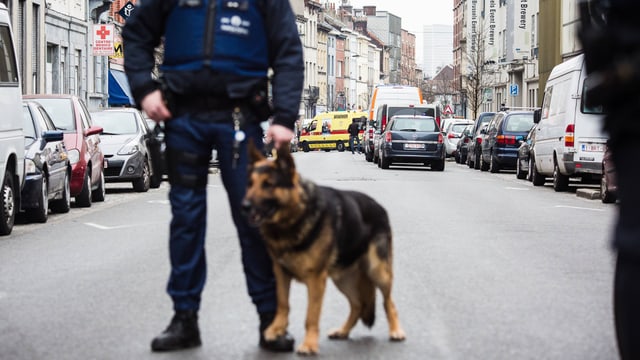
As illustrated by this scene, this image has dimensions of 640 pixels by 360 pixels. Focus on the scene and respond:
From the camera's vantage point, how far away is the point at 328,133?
73.7 meters

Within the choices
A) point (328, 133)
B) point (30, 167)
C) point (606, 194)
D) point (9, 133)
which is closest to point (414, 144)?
point (606, 194)

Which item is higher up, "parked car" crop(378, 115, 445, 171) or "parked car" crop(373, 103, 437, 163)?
"parked car" crop(373, 103, 437, 163)

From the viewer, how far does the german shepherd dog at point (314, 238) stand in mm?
5164

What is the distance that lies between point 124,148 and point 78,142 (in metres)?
4.70

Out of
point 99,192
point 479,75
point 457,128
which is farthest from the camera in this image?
point 479,75

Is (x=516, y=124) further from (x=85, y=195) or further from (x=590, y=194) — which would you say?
(x=85, y=195)

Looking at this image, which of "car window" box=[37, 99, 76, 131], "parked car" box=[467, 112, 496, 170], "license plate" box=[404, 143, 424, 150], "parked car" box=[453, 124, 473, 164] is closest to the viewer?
"car window" box=[37, 99, 76, 131]

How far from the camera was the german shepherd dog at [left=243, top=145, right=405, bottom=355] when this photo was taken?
516 centimetres

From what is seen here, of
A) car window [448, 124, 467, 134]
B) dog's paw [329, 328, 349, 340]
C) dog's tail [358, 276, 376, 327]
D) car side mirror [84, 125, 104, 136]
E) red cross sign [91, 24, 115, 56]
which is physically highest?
red cross sign [91, 24, 115, 56]

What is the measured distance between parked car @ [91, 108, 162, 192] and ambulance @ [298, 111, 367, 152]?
48359 mm

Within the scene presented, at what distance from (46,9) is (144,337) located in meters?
35.2

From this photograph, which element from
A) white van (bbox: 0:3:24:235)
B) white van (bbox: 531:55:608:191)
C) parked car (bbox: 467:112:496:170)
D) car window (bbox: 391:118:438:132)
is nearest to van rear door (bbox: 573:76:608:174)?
white van (bbox: 531:55:608:191)

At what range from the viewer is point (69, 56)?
43750mm

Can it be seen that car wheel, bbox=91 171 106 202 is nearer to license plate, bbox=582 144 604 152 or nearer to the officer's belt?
license plate, bbox=582 144 604 152
